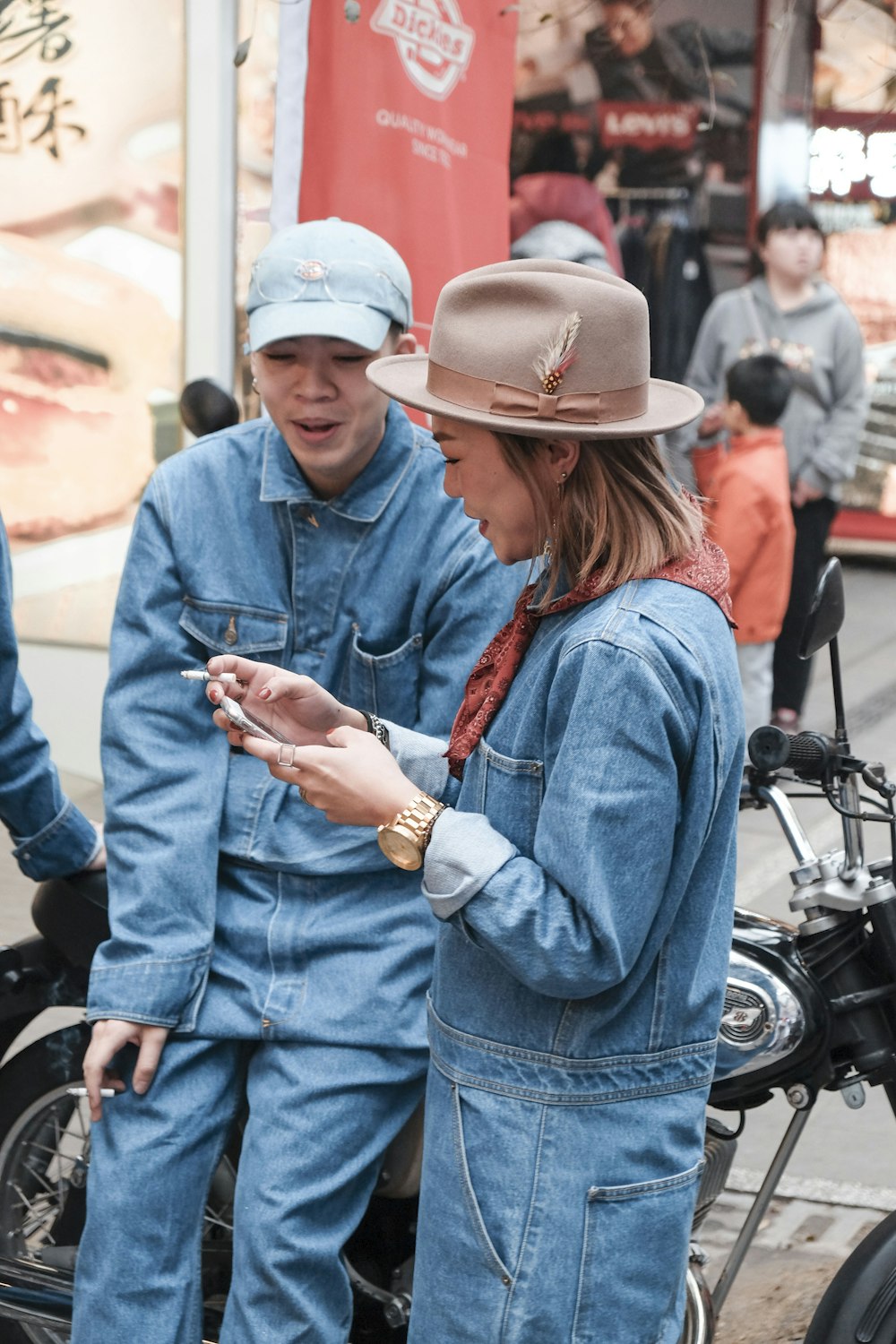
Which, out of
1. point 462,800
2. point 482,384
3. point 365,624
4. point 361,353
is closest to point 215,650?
point 365,624

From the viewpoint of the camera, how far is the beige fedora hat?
1.79 metres

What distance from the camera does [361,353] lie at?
2.50 m

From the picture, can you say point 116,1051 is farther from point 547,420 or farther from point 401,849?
point 547,420

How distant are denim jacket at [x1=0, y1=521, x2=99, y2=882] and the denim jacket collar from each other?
0.46 metres

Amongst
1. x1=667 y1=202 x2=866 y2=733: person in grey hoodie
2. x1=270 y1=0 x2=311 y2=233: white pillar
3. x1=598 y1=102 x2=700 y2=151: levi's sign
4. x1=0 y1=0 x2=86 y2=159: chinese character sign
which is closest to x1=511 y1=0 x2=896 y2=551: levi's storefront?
x1=598 y1=102 x2=700 y2=151: levi's sign

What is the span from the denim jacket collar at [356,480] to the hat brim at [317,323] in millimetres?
165

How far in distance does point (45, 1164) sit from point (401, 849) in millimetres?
1391

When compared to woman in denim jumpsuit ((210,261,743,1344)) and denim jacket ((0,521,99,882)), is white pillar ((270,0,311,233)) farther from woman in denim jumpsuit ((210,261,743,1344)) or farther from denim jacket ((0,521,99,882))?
woman in denim jumpsuit ((210,261,743,1344))

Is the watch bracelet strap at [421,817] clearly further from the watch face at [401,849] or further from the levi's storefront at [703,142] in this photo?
the levi's storefront at [703,142]

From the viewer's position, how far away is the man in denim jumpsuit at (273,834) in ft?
7.79

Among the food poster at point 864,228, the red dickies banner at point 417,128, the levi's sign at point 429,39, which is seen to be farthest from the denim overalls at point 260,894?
the food poster at point 864,228

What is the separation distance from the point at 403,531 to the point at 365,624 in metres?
0.16

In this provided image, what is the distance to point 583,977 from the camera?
1.75 meters

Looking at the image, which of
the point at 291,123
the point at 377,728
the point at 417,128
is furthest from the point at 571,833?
the point at 417,128
